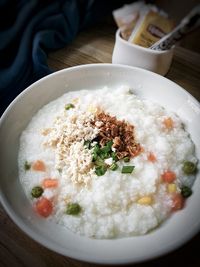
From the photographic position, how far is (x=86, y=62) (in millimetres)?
1745

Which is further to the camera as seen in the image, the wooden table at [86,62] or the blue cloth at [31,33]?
the blue cloth at [31,33]

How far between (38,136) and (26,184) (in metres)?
0.21

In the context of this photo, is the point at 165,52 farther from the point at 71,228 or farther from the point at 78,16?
the point at 71,228

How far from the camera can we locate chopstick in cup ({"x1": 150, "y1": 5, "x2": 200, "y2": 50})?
48.8 inches

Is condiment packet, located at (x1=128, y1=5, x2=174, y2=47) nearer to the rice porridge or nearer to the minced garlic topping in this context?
the rice porridge

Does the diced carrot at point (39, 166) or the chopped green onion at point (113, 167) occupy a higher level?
the chopped green onion at point (113, 167)

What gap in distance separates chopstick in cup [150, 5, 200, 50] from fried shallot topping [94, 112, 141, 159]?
369 mm

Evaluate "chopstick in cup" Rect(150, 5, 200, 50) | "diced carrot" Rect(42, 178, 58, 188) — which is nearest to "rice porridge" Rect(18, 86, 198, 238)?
"diced carrot" Rect(42, 178, 58, 188)

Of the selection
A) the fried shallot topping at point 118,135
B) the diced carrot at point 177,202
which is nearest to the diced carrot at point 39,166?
the fried shallot topping at point 118,135

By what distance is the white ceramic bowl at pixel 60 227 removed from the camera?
3.45 feet

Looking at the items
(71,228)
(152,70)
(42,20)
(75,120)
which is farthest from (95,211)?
(42,20)

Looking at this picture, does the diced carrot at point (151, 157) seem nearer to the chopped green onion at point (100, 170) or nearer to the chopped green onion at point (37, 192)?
the chopped green onion at point (100, 170)

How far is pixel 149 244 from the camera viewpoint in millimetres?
1083

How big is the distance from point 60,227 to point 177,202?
39 centimetres
